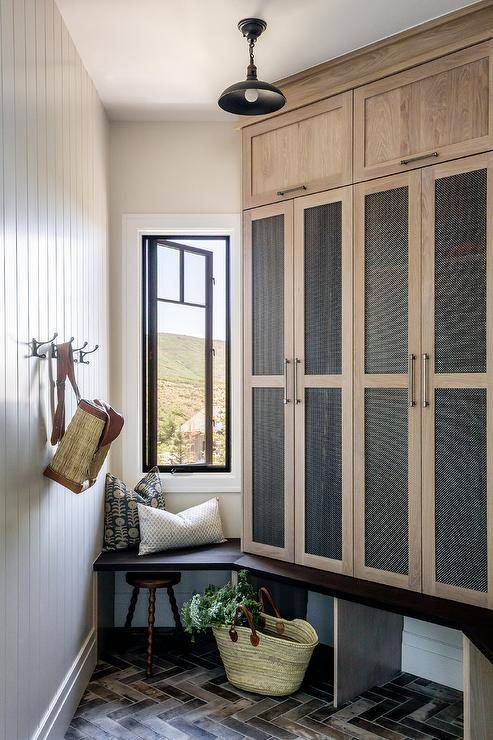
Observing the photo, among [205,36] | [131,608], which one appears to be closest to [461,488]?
[131,608]

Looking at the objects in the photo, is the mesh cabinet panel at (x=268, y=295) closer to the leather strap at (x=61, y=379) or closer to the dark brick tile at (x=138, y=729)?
the leather strap at (x=61, y=379)

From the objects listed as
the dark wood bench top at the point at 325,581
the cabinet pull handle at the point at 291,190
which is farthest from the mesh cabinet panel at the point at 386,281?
the dark wood bench top at the point at 325,581

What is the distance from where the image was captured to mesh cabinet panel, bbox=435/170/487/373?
8.23 ft

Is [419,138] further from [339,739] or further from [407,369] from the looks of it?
[339,739]

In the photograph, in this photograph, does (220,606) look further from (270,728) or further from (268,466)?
(268,466)

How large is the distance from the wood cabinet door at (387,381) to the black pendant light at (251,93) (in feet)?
1.65

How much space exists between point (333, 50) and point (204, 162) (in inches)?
40.4

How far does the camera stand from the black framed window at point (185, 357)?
149 inches

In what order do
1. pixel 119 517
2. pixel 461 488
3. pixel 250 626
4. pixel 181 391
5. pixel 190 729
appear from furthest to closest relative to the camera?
pixel 181 391 → pixel 119 517 → pixel 250 626 → pixel 190 729 → pixel 461 488

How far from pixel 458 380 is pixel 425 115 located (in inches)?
40.6

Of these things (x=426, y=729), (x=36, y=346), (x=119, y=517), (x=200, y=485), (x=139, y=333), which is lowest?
(x=426, y=729)

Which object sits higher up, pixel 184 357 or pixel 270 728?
pixel 184 357

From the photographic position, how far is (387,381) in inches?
110

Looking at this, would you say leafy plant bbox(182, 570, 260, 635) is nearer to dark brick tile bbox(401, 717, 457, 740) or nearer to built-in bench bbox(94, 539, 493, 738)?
built-in bench bbox(94, 539, 493, 738)
